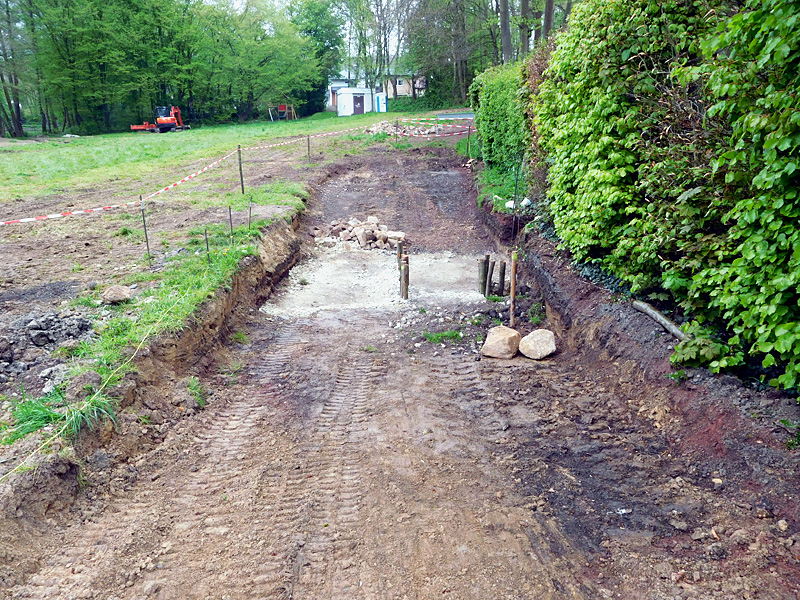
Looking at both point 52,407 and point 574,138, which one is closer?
point 52,407

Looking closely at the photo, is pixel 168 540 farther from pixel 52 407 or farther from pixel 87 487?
pixel 52 407

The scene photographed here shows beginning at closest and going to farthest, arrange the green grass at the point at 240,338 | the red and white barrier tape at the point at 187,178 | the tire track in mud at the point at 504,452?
the tire track in mud at the point at 504,452 → the green grass at the point at 240,338 → the red and white barrier tape at the point at 187,178

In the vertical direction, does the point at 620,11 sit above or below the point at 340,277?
above

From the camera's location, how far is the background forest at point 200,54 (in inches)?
1465

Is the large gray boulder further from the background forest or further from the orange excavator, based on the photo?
the orange excavator

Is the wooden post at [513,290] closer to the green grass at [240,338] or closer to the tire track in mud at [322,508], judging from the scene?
the tire track in mud at [322,508]

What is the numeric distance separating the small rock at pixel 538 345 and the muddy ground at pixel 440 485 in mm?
166

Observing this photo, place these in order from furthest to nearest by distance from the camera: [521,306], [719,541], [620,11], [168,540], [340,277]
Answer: [340,277] < [521,306] < [620,11] < [168,540] < [719,541]

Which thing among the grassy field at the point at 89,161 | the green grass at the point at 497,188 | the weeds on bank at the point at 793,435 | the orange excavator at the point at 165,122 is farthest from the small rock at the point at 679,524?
the orange excavator at the point at 165,122

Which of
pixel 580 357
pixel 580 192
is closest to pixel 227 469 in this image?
pixel 580 357

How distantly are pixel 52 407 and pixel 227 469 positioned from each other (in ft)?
5.46

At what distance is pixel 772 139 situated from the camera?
3.89m

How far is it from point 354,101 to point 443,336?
47.4m

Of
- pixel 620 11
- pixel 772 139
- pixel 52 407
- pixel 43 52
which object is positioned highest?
pixel 43 52
